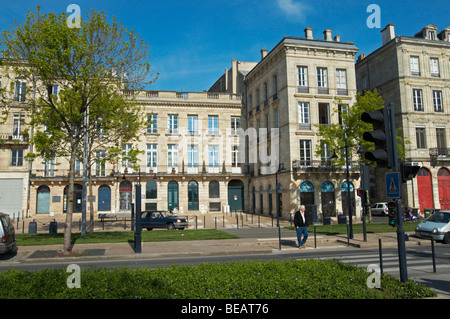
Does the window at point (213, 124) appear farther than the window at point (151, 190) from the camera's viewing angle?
Yes

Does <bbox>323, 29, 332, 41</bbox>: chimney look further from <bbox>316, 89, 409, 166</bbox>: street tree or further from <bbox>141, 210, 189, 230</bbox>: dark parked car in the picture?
<bbox>141, 210, 189, 230</bbox>: dark parked car

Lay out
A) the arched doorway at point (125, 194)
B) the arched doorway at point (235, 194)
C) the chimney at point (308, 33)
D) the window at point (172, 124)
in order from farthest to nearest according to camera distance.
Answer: the arched doorway at point (235, 194)
the window at point (172, 124)
the arched doorway at point (125, 194)
the chimney at point (308, 33)

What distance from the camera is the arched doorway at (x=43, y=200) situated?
1469 inches

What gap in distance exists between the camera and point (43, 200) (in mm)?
37438

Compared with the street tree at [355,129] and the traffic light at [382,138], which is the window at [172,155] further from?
the traffic light at [382,138]

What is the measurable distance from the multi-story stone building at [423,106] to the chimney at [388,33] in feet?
4.28

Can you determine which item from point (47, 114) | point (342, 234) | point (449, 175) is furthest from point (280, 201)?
point (47, 114)

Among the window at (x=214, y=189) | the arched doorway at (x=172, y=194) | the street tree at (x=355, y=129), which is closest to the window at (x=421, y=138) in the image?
the street tree at (x=355, y=129)

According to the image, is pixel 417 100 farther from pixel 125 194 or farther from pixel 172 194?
pixel 125 194

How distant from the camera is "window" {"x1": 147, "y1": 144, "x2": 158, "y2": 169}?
40.1 metres

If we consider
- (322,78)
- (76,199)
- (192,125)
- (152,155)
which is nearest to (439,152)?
(322,78)

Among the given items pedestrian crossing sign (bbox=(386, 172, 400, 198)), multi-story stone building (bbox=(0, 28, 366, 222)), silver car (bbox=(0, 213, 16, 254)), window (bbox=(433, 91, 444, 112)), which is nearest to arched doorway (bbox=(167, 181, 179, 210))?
multi-story stone building (bbox=(0, 28, 366, 222))

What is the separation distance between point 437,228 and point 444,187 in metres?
21.7

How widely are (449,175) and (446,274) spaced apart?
31.5m
